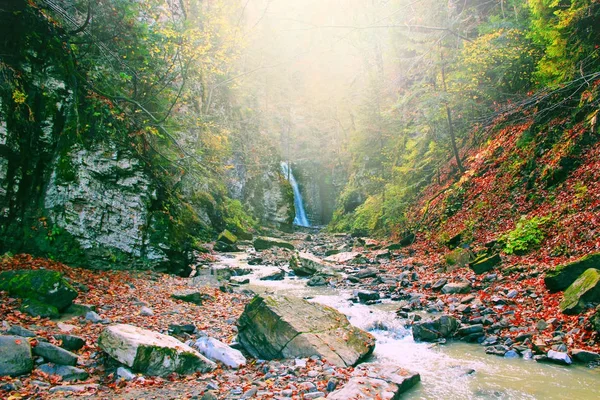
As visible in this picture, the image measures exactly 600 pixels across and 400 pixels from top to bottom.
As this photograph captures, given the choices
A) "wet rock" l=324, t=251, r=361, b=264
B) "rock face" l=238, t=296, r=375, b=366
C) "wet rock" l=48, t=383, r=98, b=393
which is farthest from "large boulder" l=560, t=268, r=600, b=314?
"wet rock" l=324, t=251, r=361, b=264

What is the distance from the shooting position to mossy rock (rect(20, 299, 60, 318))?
563 cm

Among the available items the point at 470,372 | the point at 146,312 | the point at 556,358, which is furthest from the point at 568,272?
the point at 146,312

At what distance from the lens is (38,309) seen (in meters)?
5.73

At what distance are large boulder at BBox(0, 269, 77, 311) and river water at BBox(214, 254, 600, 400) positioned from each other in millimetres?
5528

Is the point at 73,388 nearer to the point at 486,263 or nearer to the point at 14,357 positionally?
the point at 14,357

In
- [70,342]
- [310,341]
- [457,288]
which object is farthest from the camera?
[457,288]

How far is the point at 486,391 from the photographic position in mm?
4629

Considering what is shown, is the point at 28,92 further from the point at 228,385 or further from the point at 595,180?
the point at 595,180

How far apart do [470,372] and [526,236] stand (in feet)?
19.1

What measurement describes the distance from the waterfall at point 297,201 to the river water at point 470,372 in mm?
34437

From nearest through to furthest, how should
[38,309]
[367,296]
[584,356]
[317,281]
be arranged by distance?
[584,356] < [38,309] < [367,296] < [317,281]

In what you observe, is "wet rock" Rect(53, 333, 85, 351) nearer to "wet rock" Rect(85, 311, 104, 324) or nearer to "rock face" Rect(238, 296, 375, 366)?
"wet rock" Rect(85, 311, 104, 324)

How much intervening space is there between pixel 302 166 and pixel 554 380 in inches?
1738

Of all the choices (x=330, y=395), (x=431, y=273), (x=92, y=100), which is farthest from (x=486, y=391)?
(x=92, y=100)
